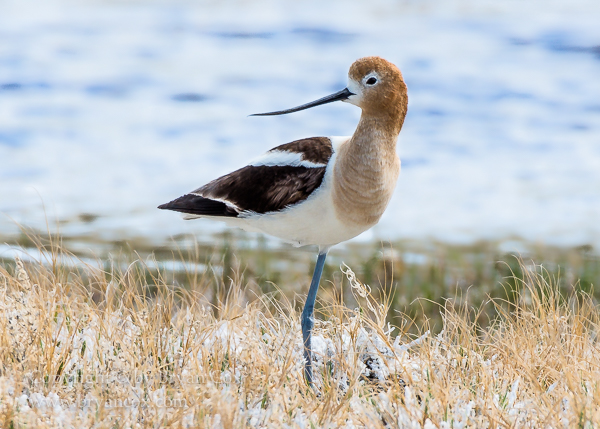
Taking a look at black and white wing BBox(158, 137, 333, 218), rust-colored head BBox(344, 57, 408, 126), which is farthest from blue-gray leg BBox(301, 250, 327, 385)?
rust-colored head BBox(344, 57, 408, 126)

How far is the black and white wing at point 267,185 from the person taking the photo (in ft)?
15.0

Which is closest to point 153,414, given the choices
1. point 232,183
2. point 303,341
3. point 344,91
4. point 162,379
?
point 162,379

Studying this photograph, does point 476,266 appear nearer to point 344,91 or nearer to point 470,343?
point 470,343

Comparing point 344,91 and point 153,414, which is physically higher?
point 344,91

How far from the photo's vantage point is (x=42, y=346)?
184 inches

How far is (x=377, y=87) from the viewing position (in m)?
4.38

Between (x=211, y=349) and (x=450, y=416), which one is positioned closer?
(x=450, y=416)

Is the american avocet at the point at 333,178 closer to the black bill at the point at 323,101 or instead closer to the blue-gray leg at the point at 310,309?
the black bill at the point at 323,101

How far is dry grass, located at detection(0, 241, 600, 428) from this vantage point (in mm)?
3894

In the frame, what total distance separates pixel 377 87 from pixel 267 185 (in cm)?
102

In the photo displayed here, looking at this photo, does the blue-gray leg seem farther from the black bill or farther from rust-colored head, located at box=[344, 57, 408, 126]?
rust-colored head, located at box=[344, 57, 408, 126]

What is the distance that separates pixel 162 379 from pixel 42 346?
0.88m

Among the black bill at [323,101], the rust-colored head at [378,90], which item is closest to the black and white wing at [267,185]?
the black bill at [323,101]

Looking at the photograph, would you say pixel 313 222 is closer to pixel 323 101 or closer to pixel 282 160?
pixel 282 160
